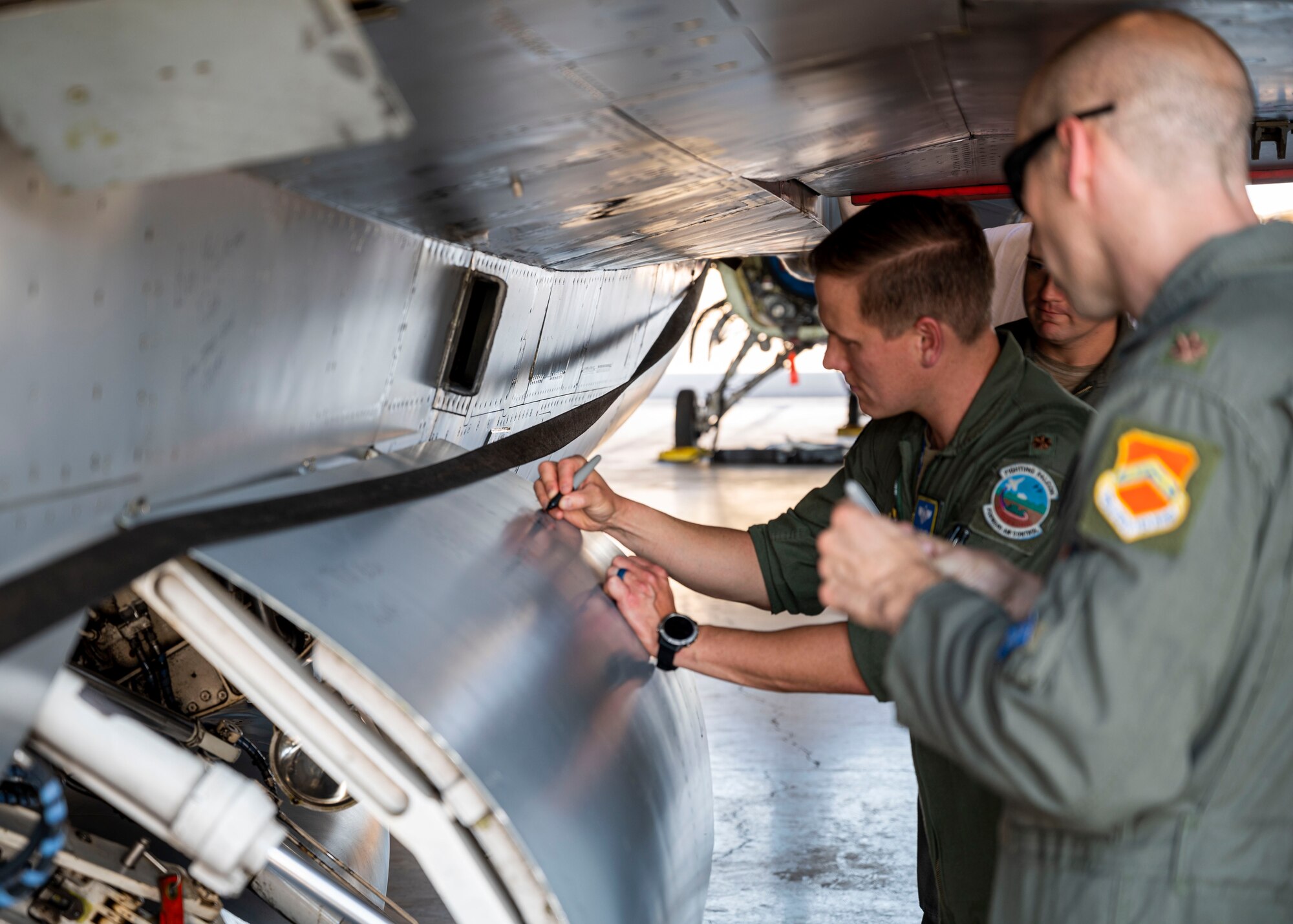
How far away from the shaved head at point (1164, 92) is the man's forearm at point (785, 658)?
81 cm

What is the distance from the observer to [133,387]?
116 centimetres

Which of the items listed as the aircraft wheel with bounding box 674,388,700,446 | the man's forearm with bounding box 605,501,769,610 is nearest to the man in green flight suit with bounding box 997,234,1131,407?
the man's forearm with bounding box 605,501,769,610

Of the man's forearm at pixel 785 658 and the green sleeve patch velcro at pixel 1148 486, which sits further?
the man's forearm at pixel 785 658

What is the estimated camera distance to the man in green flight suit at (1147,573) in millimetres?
903

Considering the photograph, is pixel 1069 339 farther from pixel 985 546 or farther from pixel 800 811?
pixel 800 811

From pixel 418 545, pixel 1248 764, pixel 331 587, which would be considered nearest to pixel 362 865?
pixel 418 545

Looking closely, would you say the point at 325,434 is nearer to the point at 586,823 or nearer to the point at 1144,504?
the point at 586,823

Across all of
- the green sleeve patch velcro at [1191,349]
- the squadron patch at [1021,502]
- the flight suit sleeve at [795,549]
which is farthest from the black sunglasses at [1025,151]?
the flight suit sleeve at [795,549]

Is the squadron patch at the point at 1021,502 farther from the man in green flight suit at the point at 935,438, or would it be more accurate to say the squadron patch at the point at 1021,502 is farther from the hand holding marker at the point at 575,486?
the hand holding marker at the point at 575,486

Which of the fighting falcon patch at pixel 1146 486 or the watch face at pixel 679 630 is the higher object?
the fighting falcon patch at pixel 1146 486

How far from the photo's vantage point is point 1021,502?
62.3 inches

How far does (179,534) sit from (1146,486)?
921 millimetres

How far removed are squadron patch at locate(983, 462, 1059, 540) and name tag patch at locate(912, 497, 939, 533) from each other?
0.21 meters

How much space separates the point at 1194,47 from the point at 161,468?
111 centimetres
